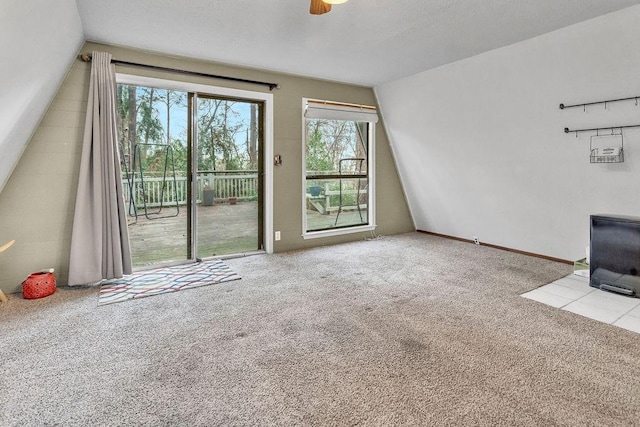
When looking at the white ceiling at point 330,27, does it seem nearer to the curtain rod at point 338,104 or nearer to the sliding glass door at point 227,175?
the sliding glass door at point 227,175

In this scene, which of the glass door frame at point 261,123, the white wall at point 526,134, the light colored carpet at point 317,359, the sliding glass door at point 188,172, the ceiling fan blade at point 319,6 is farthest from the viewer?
the sliding glass door at point 188,172

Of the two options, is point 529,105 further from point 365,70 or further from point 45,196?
point 45,196

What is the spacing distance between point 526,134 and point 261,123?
10.1 ft

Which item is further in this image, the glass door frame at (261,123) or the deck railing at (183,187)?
the deck railing at (183,187)

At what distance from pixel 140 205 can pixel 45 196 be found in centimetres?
90

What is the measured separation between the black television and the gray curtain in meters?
4.43

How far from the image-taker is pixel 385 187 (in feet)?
17.9

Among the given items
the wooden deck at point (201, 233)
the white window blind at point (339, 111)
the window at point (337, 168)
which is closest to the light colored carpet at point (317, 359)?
the wooden deck at point (201, 233)

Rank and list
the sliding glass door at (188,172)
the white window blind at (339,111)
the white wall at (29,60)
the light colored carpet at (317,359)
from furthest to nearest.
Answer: the white window blind at (339,111) → the sliding glass door at (188,172) → the white wall at (29,60) → the light colored carpet at (317,359)

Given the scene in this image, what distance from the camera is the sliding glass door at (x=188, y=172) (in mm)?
3756

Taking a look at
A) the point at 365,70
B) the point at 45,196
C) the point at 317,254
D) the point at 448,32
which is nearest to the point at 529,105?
the point at 448,32

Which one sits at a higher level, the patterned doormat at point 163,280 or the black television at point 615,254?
the black television at point 615,254

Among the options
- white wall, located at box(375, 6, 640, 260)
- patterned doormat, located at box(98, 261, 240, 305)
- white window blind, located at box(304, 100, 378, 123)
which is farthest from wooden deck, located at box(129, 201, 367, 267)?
white wall, located at box(375, 6, 640, 260)

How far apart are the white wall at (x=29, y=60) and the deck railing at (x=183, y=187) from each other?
3.34 ft
